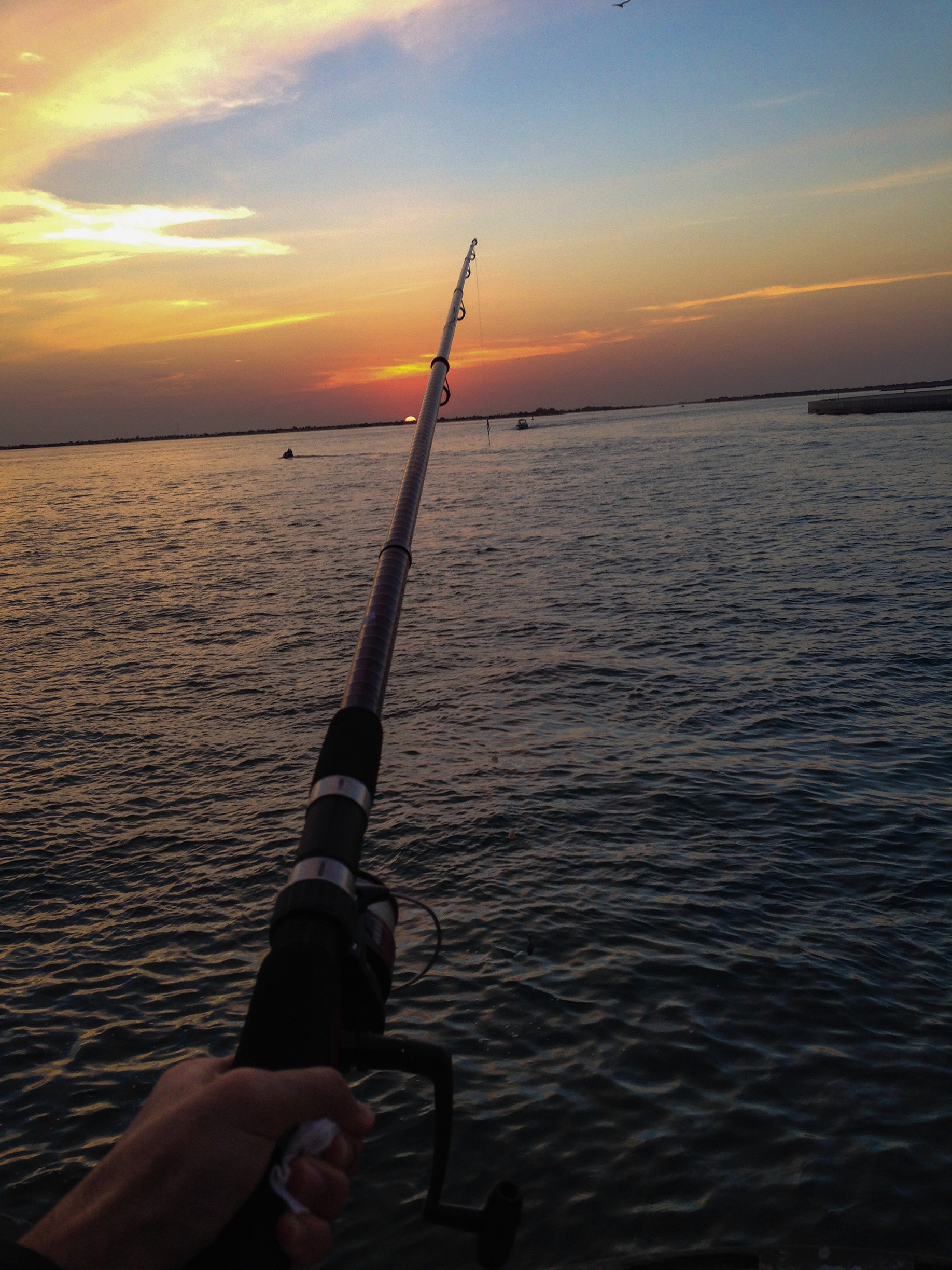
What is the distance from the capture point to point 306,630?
20.5 meters

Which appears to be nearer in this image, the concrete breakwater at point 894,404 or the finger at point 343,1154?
the finger at point 343,1154

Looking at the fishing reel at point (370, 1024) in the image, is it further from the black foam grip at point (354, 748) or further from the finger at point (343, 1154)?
the finger at point (343, 1154)

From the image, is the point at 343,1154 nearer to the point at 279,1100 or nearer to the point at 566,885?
the point at 279,1100

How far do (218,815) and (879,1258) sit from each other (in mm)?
8148

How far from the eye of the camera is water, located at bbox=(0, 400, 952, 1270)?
513 centimetres

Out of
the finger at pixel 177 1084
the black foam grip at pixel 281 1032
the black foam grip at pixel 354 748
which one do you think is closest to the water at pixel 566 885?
the black foam grip at pixel 354 748

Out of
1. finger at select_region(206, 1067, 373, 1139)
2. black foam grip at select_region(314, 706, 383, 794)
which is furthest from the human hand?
black foam grip at select_region(314, 706, 383, 794)

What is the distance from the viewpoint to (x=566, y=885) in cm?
844

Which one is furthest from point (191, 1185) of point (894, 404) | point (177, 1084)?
point (894, 404)

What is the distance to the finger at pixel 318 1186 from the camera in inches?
50.4

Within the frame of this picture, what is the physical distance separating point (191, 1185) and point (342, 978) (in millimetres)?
711

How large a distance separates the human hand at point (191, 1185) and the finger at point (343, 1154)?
0.01 m

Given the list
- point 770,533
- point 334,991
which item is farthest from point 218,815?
point 770,533

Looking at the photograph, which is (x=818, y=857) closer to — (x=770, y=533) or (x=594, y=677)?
(x=594, y=677)
